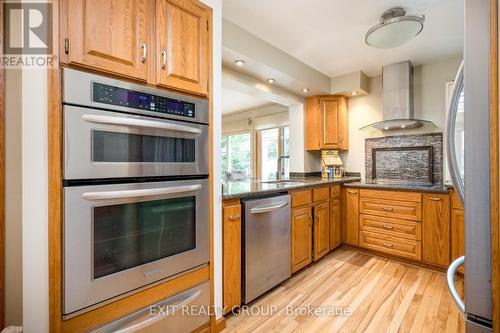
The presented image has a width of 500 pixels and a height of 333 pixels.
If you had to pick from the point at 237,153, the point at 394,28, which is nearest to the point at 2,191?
the point at 394,28

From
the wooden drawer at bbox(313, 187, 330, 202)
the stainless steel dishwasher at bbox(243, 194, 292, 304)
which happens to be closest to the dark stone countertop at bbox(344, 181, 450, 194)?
the wooden drawer at bbox(313, 187, 330, 202)

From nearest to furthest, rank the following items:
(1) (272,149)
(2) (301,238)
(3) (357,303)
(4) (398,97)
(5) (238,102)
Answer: (3) (357,303), (2) (301,238), (4) (398,97), (5) (238,102), (1) (272,149)

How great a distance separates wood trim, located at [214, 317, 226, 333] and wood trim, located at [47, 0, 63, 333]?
0.91 m

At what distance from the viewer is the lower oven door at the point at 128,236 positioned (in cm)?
98

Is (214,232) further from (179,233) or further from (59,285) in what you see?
(59,285)

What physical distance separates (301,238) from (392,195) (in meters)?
1.27

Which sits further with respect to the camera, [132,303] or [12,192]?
[132,303]

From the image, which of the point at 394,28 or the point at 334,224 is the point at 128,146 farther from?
the point at 334,224

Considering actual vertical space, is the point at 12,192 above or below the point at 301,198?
above

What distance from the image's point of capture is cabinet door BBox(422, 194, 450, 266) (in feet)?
7.78

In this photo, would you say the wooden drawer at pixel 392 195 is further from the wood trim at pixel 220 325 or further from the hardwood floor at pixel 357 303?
the wood trim at pixel 220 325

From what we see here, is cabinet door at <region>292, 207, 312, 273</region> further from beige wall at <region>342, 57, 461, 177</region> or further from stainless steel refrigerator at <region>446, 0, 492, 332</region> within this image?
beige wall at <region>342, 57, 461, 177</region>

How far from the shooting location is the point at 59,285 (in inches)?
37.0

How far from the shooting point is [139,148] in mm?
1174
